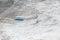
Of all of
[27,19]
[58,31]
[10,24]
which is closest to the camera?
[58,31]

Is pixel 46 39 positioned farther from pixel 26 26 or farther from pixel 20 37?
pixel 26 26

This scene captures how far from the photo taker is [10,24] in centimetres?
777

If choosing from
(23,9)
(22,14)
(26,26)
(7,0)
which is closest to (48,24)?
(26,26)

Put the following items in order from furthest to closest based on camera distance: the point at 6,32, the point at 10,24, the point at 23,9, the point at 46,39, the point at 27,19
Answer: the point at 23,9 < the point at 27,19 < the point at 10,24 < the point at 6,32 < the point at 46,39

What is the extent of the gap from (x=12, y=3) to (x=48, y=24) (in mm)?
4969

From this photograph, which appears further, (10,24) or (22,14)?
(22,14)

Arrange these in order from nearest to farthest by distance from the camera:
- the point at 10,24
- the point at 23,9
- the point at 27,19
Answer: the point at 10,24 < the point at 27,19 < the point at 23,9

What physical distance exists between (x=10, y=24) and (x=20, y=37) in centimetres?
189

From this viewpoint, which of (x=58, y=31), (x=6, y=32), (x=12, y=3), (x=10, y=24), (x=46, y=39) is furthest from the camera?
(x=12, y=3)

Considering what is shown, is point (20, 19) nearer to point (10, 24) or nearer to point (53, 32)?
point (10, 24)

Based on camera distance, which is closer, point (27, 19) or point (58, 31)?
point (58, 31)

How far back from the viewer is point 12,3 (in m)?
11.3

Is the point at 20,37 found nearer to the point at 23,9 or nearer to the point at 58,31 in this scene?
the point at 58,31

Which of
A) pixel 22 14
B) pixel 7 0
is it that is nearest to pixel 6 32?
pixel 22 14
